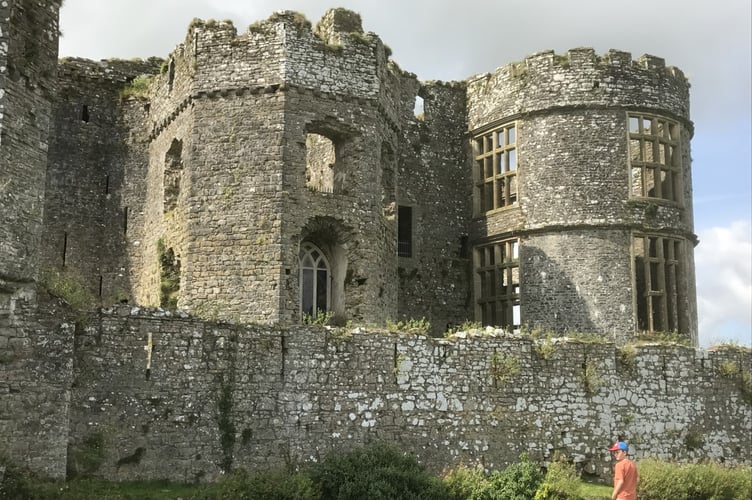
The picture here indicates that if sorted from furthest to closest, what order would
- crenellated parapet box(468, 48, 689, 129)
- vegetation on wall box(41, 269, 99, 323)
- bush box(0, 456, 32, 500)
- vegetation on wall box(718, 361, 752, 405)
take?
crenellated parapet box(468, 48, 689, 129)
vegetation on wall box(718, 361, 752, 405)
vegetation on wall box(41, 269, 99, 323)
bush box(0, 456, 32, 500)

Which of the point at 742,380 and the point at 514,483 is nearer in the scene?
the point at 514,483

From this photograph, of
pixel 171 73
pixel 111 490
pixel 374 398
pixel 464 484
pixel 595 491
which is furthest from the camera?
pixel 171 73

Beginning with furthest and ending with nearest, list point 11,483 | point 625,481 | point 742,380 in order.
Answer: point 742,380 < point 625,481 < point 11,483

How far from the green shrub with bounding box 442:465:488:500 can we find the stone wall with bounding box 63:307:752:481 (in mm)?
826

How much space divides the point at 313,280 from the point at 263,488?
10.7 m

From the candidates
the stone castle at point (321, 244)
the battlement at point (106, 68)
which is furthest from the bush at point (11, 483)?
the battlement at point (106, 68)

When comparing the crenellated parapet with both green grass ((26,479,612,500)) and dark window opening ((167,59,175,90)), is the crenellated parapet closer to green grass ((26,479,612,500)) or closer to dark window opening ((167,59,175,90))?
dark window opening ((167,59,175,90))

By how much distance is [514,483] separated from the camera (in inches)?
715

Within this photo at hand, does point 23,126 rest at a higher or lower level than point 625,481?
higher

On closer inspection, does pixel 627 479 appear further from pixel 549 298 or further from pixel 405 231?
pixel 405 231

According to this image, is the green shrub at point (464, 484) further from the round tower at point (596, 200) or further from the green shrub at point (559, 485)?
the round tower at point (596, 200)

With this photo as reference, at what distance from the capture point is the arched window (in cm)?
2561

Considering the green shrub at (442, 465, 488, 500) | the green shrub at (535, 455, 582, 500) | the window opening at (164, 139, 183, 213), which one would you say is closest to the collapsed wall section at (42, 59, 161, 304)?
the window opening at (164, 139, 183, 213)

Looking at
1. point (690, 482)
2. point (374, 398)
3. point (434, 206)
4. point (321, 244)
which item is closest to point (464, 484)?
point (374, 398)
